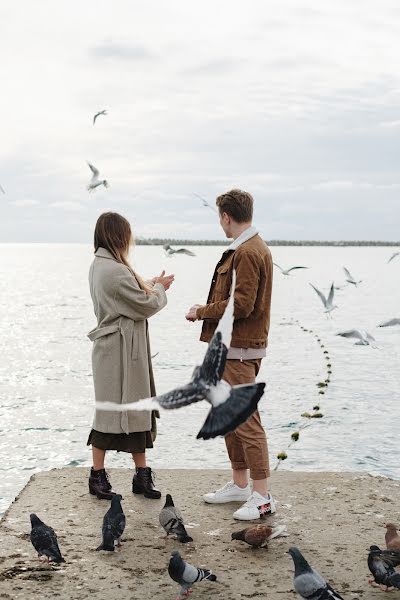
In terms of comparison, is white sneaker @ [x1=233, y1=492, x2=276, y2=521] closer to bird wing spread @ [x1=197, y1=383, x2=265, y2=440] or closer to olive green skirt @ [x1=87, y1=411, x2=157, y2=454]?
olive green skirt @ [x1=87, y1=411, x2=157, y2=454]

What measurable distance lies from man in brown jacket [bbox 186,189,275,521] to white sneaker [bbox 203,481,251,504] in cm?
37

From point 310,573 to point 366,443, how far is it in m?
6.68

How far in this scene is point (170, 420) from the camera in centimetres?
1206

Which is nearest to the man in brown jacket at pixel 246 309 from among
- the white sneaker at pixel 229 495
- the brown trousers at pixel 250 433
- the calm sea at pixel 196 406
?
the brown trousers at pixel 250 433

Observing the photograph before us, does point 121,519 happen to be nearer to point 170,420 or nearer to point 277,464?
point 277,464

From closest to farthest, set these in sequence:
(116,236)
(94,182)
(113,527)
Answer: (113,527)
(116,236)
(94,182)

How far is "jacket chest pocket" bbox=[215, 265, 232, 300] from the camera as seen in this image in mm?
5711

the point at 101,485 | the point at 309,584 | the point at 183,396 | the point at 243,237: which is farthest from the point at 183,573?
the point at 243,237

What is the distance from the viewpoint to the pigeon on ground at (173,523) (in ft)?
17.8

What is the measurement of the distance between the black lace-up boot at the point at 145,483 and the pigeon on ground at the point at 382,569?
2050 millimetres

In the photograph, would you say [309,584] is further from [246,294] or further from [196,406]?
[196,406]

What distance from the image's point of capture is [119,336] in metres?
6.15

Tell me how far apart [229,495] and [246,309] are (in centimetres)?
163

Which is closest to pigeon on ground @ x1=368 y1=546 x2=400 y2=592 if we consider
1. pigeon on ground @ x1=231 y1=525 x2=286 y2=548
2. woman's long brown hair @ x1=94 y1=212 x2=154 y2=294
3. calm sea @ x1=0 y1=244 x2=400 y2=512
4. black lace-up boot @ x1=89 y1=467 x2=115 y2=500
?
pigeon on ground @ x1=231 y1=525 x2=286 y2=548
